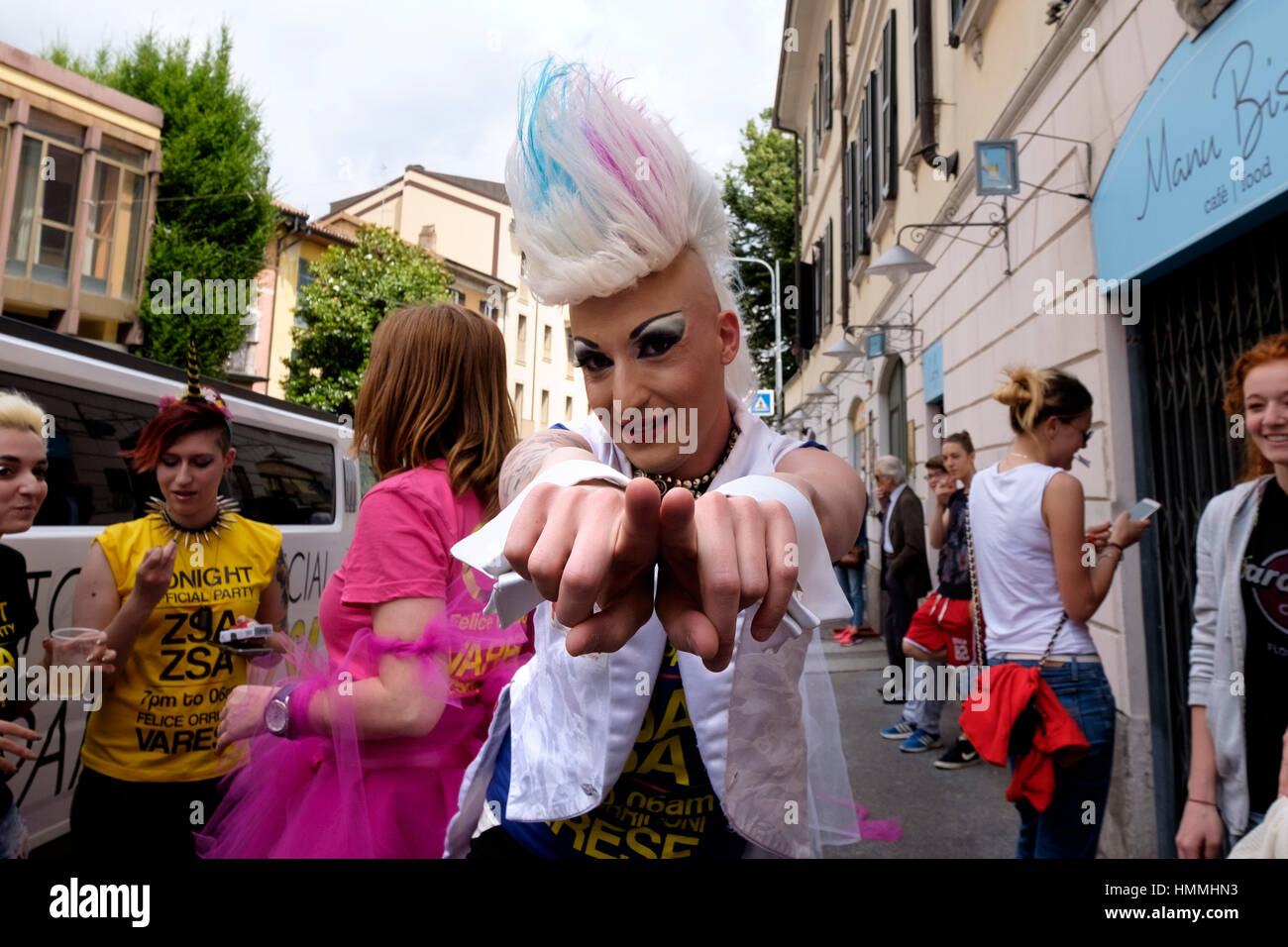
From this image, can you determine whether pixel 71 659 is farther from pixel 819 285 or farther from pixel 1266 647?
pixel 819 285

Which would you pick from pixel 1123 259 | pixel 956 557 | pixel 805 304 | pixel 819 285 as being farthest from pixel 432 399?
pixel 805 304

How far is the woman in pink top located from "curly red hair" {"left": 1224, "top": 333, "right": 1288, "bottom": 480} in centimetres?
183

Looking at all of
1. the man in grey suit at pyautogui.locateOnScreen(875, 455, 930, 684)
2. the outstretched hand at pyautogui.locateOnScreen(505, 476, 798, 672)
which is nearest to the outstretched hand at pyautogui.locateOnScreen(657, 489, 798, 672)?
the outstretched hand at pyautogui.locateOnScreen(505, 476, 798, 672)

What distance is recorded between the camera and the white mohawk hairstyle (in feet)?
3.19

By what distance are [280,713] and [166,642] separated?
3.54 feet

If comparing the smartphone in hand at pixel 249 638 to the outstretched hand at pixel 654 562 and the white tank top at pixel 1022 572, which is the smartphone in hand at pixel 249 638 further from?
the white tank top at pixel 1022 572

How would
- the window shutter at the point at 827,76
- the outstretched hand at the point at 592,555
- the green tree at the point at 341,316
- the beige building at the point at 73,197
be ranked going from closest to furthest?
the outstretched hand at the point at 592,555
the beige building at the point at 73,197
the window shutter at the point at 827,76
the green tree at the point at 341,316

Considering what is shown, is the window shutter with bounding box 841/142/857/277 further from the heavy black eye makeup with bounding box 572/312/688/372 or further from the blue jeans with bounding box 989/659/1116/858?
the heavy black eye makeup with bounding box 572/312/688/372

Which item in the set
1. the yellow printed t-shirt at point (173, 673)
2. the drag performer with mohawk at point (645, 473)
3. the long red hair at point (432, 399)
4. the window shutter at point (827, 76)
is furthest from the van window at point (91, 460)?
the window shutter at point (827, 76)

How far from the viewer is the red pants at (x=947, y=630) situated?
13.7 ft

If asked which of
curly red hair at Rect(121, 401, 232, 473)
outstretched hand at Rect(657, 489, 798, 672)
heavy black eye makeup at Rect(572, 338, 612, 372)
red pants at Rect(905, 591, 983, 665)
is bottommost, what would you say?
red pants at Rect(905, 591, 983, 665)

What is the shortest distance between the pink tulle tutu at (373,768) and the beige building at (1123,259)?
8.98 feet

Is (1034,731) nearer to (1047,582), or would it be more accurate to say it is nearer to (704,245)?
(1047,582)

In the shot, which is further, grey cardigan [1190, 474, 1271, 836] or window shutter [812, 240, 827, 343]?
window shutter [812, 240, 827, 343]
